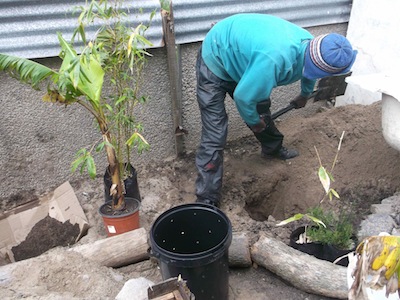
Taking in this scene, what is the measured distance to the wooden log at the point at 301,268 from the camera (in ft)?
6.78

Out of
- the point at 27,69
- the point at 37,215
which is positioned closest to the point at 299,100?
the point at 27,69

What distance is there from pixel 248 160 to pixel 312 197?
2.52ft

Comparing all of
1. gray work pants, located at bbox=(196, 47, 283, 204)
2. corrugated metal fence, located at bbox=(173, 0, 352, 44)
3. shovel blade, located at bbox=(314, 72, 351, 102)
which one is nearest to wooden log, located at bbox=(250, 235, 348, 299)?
gray work pants, located at bbox=(196, 47, 283, 204)

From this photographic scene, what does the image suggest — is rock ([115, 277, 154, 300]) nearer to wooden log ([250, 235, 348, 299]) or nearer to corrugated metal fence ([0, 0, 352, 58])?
wooden log ([250, 235, 348, 299])

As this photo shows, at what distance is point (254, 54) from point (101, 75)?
1072 mm

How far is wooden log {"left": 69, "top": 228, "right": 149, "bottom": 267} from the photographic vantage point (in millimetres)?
2324

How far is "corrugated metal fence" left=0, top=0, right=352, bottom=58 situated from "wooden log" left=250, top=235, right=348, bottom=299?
192 cm

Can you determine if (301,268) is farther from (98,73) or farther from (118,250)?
(98,73)

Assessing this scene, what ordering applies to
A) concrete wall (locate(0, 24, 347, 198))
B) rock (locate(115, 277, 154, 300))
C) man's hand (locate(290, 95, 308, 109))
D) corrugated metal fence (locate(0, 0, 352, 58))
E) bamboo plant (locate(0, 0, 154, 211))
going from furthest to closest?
man's hand (locate(290, 95, 308, 109)), concrete wall (locate(0, 24, 347, 198)), corrugated metal fence (locate(0, 0, 352, 58)), bamboo plant (locate(0, 0, 154, 211)), rock (locate(115, 277, 154, 300))

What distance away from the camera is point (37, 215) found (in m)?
3.02

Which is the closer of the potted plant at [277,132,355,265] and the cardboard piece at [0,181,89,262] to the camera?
the potted plant at [277,132,355,265]

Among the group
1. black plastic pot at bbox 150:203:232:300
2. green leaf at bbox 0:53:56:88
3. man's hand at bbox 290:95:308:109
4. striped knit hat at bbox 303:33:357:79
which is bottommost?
black plastic pot at bbox 150:203:232:300

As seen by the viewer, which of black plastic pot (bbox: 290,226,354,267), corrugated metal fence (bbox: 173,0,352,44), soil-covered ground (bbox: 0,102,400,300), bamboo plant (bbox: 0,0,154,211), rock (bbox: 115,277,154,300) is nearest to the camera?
rock (bbox: 115,277,154,300)

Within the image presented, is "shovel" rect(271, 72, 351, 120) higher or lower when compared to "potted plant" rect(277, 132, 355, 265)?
higher
